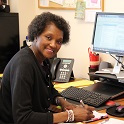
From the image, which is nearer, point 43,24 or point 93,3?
point 43,24

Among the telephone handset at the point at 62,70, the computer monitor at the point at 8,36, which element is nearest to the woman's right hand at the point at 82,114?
the telephone handset at the point at 62,70

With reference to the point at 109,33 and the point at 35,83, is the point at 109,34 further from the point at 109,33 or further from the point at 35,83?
the point at 35,83

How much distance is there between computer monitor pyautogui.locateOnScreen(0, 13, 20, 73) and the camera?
105 inches

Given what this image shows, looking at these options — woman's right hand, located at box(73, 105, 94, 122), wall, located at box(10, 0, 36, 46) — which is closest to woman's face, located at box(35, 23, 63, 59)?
woman's right hand, located at box(73, 105, 94, 122)

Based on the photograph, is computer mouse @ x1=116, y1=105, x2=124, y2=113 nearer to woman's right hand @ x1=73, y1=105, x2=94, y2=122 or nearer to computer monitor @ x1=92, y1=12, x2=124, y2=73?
woman's right hand @ x1=73, y1=105, x2=94, y2=122

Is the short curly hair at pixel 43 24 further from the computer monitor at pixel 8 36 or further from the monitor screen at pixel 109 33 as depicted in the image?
the computer monitor at pixel 8 36

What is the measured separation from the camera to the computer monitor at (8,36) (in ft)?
8.74

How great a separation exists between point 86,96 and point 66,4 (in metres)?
1.08

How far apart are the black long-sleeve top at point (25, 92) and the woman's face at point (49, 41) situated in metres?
0.07

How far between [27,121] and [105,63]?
1.11m

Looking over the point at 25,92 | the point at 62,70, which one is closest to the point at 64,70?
the point at 62,70

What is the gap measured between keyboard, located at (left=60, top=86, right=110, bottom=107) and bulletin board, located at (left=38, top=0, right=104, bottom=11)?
0.78 m

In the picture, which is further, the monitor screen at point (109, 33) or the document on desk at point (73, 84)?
the document on desk at point (73, 84)

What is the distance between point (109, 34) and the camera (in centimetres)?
210
